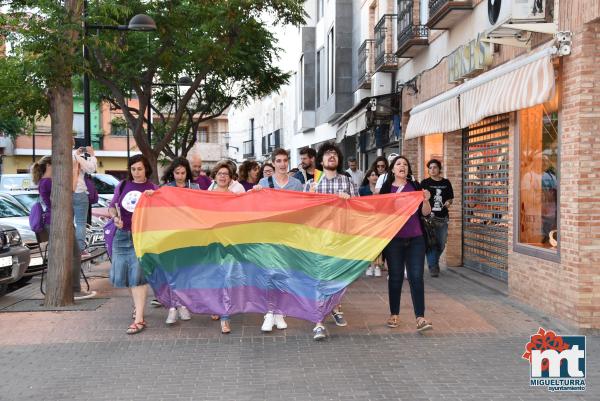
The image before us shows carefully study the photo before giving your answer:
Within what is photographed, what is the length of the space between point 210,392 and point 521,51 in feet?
20.1

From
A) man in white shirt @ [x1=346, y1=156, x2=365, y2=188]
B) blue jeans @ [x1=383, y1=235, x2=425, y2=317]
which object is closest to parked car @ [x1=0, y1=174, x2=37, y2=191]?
man in white shirt @ [x1=346, y1=156, x2=365, y2=188]

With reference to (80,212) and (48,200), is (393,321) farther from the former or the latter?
(80,212)

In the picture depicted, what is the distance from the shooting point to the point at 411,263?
7281 mm

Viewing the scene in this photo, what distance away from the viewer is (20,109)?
9125mm

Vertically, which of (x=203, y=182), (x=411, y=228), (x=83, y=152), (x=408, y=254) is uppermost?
(x=83, y=152)

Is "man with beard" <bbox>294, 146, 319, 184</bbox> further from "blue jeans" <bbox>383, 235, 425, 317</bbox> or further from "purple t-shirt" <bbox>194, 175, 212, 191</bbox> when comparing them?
"blue jeans" <bbox>383, 235, 425, 317</bbox>

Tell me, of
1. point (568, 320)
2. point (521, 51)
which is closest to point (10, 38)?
point (521, 51)

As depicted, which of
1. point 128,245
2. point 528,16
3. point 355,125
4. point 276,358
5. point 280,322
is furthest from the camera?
point 355,125

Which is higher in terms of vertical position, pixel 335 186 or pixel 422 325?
pixel 335 186

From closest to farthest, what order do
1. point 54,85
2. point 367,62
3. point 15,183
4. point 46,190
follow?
point 54,85 → point 46,190 → point 367,62 → point 15,183

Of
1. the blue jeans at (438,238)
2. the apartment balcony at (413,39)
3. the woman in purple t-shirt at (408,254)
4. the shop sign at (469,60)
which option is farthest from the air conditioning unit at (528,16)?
the apartment balcony at (413,39)

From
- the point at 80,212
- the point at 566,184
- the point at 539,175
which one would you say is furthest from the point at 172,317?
the point at 539,175

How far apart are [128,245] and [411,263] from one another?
3103mm

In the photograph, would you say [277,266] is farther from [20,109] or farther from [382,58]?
[382,58]
